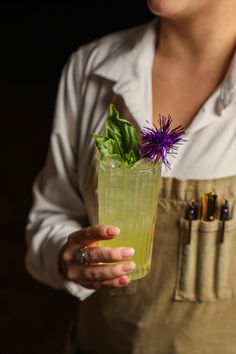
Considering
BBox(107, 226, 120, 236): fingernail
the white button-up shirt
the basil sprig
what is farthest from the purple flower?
the white button-up shirt

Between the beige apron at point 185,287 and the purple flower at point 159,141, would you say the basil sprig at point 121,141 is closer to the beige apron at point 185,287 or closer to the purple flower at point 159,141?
the purple flower at point 159,141

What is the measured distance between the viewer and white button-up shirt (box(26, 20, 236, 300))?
122 centimetres

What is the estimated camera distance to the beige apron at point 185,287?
121 centimetres

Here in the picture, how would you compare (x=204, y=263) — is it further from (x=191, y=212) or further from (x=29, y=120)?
(x=29, y=120)

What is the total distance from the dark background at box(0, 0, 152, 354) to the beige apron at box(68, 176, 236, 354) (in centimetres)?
114

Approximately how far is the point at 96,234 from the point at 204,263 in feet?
0.89

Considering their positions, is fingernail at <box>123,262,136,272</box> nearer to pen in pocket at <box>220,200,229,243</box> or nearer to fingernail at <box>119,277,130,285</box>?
fingernail at <box>119,277,130,285</box>

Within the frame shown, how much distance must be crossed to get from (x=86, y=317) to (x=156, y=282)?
0.24 metres

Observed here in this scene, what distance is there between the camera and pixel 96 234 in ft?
3.49

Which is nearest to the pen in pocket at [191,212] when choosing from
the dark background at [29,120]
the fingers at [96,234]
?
the fingers at [96,234]

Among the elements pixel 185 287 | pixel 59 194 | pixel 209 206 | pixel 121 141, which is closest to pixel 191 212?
pixel 209 206

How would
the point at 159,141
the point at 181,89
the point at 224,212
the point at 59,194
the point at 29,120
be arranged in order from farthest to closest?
the point at 29,120 → the point at 59,194 → the point at 181,89 → the point at 224,212 → the point at 159,141

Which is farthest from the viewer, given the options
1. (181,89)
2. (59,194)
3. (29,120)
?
(29,120)

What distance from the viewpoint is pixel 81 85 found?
1.44 meters
